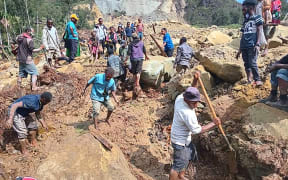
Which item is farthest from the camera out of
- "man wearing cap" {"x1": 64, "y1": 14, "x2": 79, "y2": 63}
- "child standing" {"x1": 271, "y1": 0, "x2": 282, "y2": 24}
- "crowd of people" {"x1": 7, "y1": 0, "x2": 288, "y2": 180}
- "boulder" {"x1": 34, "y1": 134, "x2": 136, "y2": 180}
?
"man wearing cap" {"x1": 64, "y1": 14, "x2": 79, "y2": 63}

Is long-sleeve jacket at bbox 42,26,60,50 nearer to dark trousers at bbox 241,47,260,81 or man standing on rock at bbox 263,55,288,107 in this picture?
dark trousers at bbox 241,47,260,81

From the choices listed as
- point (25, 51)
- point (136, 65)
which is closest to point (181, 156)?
point (136, 65)

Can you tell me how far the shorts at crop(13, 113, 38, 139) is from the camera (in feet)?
12.5

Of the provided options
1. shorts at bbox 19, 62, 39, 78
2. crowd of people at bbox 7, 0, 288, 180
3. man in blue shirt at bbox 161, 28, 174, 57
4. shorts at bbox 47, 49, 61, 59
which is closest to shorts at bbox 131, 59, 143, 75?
crowd of people at bbox 7, 0, 288, 180

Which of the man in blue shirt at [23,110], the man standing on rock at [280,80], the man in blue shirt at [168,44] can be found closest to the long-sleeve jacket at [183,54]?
the man in blue shirt at [168,44]

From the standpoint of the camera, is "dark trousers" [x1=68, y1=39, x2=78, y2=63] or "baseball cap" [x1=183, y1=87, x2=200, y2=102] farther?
"dark trousers" [x1=68, y1=39, x2=78, y2=63]

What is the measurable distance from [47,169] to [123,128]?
2.15 meters

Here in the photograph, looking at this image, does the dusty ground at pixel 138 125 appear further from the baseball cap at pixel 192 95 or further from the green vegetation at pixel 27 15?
the green vegetation at pixel 27 15

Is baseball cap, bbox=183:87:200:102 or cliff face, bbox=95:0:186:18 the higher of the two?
cliff face, bbox=95:0:186:18

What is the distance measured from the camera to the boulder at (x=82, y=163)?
315 cm

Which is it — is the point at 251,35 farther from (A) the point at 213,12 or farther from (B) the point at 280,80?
(A) the point at 213,12

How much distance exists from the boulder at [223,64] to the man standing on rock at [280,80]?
140 cm

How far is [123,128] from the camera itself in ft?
16.8

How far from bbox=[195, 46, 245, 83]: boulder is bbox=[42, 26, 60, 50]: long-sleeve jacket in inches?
173
